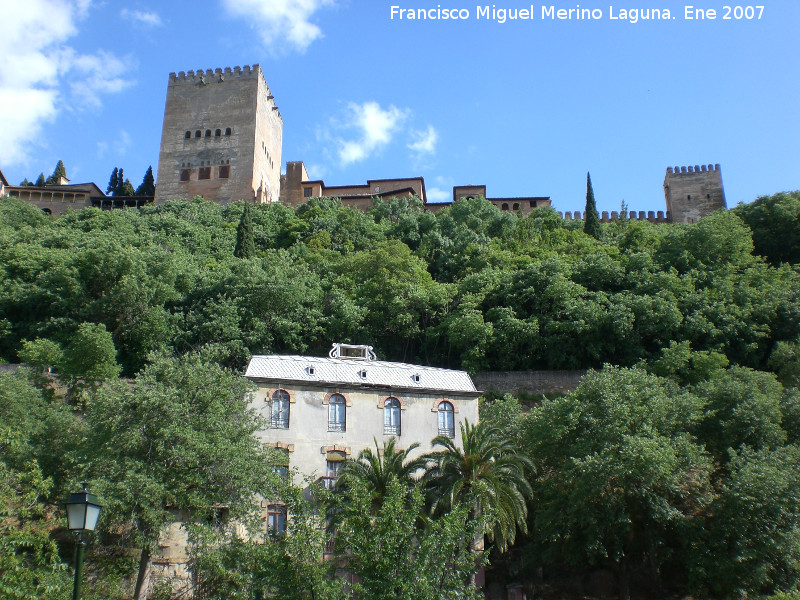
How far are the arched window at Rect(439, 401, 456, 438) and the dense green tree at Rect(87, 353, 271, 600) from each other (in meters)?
8.58

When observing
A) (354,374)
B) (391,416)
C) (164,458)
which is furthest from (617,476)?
(164,458)

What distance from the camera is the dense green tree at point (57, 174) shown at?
9012cm

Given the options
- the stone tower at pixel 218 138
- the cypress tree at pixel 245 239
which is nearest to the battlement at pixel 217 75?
the stone tower at pixel 218 138

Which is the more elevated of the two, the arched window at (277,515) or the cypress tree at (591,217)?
the cypress tree at (591,217)

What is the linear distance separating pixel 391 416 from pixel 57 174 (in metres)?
75.0

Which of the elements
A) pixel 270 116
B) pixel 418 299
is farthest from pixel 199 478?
pixel 270 116

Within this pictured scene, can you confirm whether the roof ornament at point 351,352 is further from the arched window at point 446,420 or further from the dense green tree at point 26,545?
the dense green tree at point 26,545

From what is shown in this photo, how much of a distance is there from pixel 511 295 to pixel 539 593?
20950 mm

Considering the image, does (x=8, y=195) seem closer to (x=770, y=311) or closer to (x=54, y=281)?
(x=54, y=281)

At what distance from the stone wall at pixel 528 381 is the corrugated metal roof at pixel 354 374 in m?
8.04

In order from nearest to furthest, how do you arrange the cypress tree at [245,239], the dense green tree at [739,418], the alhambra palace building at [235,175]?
the dense green tree at [739,418] < the cypress tree at [245,239] < the alhambra palace building at [235,175]

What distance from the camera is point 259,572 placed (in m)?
20.6

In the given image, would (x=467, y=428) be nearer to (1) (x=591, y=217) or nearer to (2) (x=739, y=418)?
(2) (x=739, y=418)

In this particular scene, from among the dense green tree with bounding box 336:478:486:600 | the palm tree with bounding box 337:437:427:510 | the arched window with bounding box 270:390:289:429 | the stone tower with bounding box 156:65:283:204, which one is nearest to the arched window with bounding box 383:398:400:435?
the palm tree with bounding box 337:437:427:510
